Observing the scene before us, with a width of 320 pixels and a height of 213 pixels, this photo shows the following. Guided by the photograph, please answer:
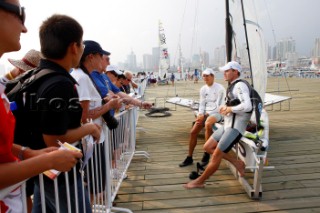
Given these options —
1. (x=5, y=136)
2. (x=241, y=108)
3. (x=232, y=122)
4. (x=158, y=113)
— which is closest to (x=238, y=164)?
(x=232, y=122)

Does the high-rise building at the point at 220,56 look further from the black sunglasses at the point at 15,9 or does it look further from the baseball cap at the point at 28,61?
the black sunglasses at the point at 15,9

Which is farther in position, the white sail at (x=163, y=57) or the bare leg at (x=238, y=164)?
the white sail at (x=163, y=57)

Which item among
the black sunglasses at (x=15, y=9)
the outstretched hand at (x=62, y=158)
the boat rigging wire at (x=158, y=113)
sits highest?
the black sunglasses at (x=15, y=9)

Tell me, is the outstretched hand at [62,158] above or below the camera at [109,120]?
above

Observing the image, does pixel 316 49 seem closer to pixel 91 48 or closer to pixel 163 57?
pixel 163 57

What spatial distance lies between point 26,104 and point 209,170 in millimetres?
2886

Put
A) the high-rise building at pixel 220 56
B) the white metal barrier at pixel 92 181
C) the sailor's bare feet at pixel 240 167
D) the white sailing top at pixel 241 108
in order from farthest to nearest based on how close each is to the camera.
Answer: the high-rise building at pixel 220 56 < the sailor's bare feet at pixel 240 167 < the white sailing top at pixel 241 108 < the white metal barrier at pixel 92 181

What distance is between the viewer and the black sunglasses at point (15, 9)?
3.28 ft

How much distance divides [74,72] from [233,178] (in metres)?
2.96

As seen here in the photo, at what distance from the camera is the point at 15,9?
103 cm

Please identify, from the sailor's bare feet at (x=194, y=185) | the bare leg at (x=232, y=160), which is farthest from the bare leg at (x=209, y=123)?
the sailor's bare feet at (x=194, y=185)

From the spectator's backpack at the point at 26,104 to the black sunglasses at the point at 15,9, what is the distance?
400 mm

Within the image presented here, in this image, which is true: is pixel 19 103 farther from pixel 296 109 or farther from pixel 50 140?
pixel 296 109

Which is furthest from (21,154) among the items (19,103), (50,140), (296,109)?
(296,109)
